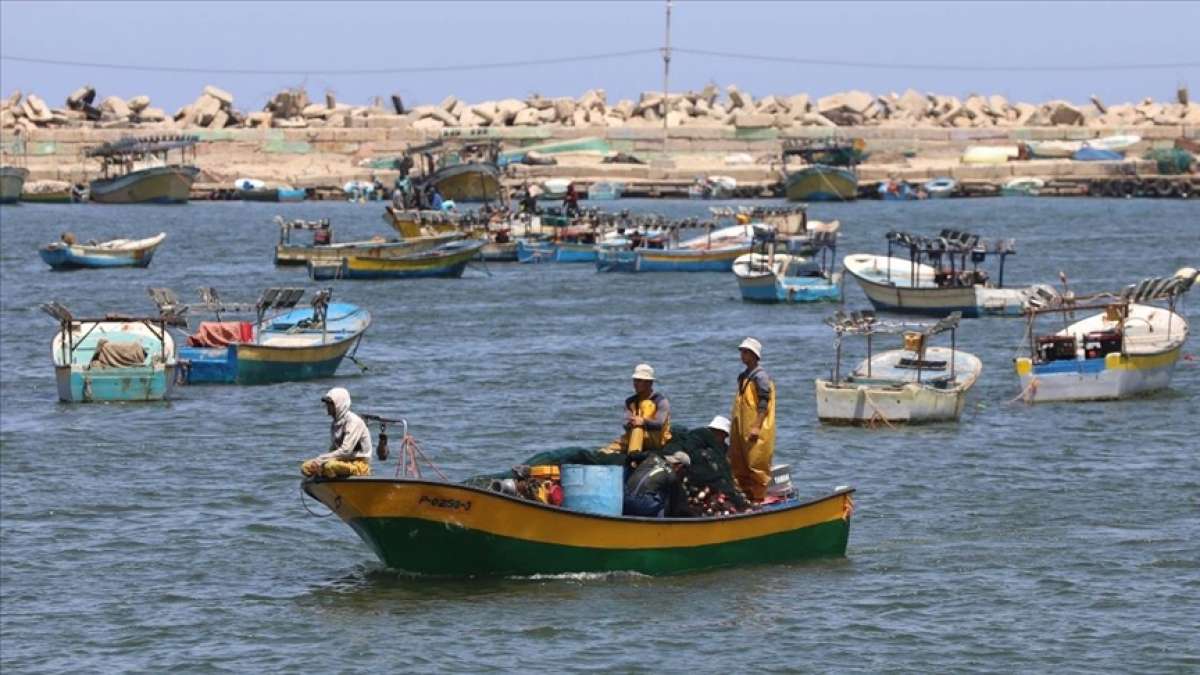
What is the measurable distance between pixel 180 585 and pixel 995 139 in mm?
100073

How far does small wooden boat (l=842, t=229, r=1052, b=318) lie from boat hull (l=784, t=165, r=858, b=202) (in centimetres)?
4993

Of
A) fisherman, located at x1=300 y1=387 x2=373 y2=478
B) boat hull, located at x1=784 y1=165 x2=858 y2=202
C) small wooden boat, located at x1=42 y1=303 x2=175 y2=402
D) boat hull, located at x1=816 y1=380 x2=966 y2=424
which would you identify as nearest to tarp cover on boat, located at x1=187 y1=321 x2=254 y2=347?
small wooden boat, located at x1=42 y1=303 x2=175 y2=402

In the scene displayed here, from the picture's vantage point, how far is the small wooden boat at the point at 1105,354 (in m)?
30.0

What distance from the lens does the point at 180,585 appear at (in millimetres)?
19938

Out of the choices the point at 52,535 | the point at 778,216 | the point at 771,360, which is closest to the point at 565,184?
the point at 778,216

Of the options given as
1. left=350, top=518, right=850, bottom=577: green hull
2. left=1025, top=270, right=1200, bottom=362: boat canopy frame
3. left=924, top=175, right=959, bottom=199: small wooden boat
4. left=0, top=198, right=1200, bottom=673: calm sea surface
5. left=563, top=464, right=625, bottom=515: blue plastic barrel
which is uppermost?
left=924, top=175, right=959, bottom=199: small wooden boat

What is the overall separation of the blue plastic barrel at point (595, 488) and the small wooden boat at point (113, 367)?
1385 cm

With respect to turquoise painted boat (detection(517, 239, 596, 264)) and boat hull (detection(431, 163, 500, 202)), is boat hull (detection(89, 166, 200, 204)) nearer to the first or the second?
boat hull (detection(431, 163, 500, 202))

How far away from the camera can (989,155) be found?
10981 cm

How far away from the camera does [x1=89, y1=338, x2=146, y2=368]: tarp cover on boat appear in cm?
3153

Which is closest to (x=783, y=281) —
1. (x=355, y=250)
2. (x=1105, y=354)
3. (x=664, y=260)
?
(x=664, y=260)

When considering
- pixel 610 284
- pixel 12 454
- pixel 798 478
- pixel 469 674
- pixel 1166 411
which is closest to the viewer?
pixel 469 674

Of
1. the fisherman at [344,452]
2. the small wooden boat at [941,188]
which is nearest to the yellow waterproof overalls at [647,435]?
the fisherman at [344,452]

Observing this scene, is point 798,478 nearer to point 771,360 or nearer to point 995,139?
point 771,360
